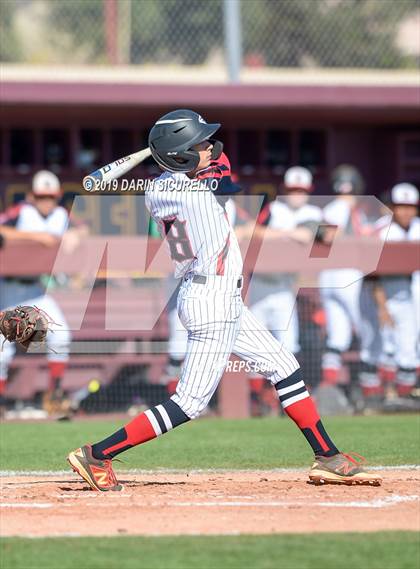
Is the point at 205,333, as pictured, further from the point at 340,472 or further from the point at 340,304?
the point at 340,304

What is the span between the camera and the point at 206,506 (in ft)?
19.6

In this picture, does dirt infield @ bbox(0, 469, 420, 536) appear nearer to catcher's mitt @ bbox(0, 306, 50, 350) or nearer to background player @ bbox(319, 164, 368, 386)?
catcher's mitt @ bbox(0, 306, 50, 350)

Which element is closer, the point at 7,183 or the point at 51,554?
the point at 51,554

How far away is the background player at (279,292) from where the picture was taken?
11.4m

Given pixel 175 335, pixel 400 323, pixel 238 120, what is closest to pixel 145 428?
pixel 175 335

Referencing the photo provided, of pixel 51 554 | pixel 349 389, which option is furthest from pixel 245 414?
pixel 51 554

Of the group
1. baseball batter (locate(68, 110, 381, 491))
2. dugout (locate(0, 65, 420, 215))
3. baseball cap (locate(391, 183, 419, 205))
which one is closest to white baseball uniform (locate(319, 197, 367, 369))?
baseball cap (locate(391, 183, 419, 205))

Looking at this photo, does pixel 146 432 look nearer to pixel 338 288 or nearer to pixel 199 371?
pixel 199 371

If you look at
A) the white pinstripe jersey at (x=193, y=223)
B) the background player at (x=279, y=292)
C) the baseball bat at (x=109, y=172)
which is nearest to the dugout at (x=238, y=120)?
the background player at (x=279, y=292)

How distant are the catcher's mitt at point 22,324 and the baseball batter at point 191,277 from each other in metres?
0.76

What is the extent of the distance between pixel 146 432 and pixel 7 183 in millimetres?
8986

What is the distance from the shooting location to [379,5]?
47.9 feet

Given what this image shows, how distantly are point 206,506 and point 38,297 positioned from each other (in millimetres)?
5818

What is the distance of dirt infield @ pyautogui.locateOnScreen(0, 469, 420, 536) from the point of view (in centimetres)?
538
